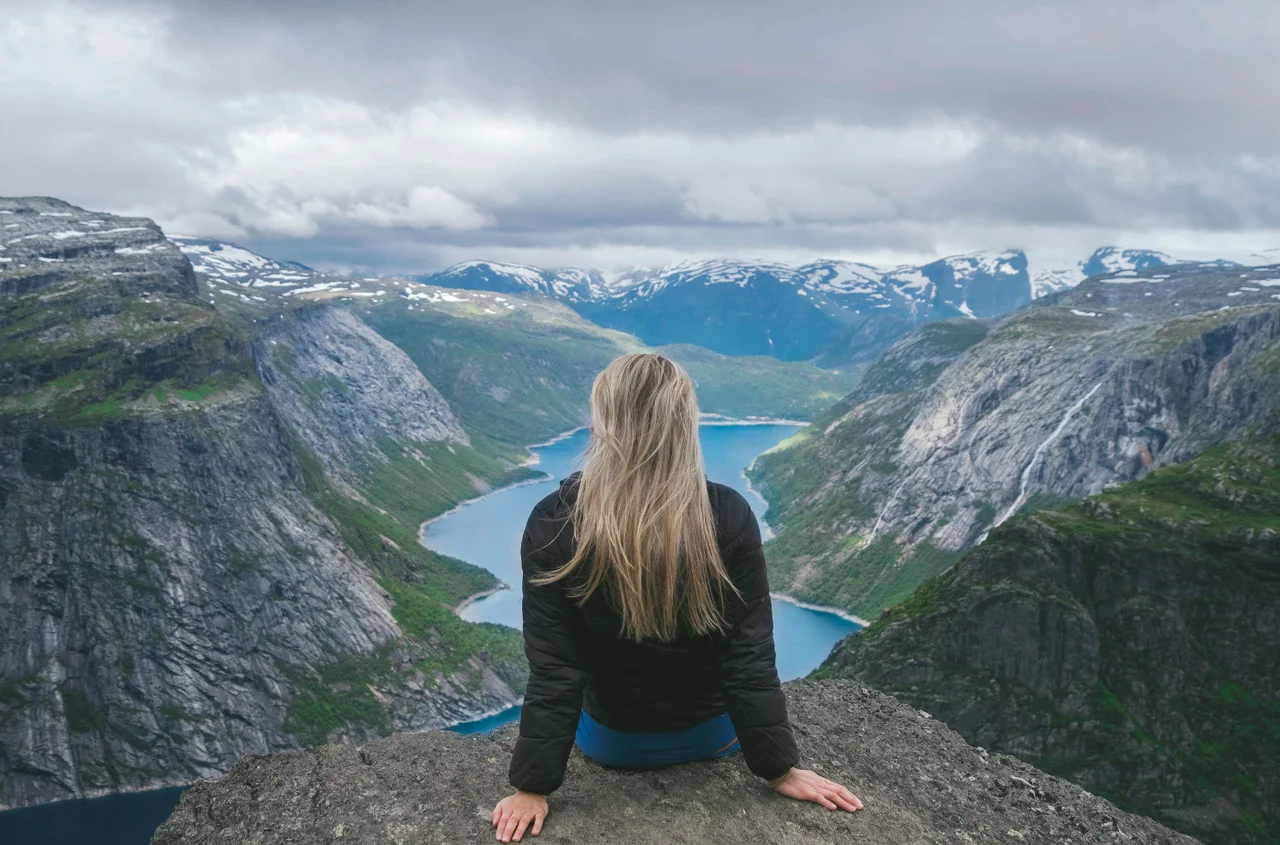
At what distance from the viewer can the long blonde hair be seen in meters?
8.33

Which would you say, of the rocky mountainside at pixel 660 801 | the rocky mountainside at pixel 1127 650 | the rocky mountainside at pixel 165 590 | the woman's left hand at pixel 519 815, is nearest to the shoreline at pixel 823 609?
the rocky mountainside at pixel 165 590

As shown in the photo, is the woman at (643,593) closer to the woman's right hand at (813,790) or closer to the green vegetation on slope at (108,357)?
the woman's right hand at (813,790)

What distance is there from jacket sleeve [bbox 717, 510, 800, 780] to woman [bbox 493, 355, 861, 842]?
0.05ft

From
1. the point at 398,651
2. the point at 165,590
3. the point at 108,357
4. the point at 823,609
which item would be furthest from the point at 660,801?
the point at 823,609

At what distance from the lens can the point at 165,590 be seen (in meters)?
140

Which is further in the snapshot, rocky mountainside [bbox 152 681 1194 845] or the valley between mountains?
the valley between mountains

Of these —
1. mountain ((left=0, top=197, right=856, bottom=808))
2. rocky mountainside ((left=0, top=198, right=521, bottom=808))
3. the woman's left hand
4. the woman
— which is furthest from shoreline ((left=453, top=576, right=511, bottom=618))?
the woman

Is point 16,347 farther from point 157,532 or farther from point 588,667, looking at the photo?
point 588,667

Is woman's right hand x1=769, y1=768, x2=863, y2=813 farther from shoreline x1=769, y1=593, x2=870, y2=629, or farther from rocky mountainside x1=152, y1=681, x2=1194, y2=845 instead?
shoreline x1=769, y1=593, x2=870, y2=629

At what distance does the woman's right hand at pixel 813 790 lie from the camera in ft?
30.9

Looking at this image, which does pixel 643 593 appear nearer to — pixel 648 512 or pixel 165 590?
pixel 648 512

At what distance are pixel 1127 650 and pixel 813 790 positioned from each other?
3688 inches

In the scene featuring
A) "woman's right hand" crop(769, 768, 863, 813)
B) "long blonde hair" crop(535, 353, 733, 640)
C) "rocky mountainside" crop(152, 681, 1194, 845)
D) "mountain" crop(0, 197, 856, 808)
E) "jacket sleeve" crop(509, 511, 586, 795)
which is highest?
"long blonde hair" crop(535, 353, 733, 640)

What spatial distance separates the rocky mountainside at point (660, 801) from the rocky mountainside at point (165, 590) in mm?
137235
